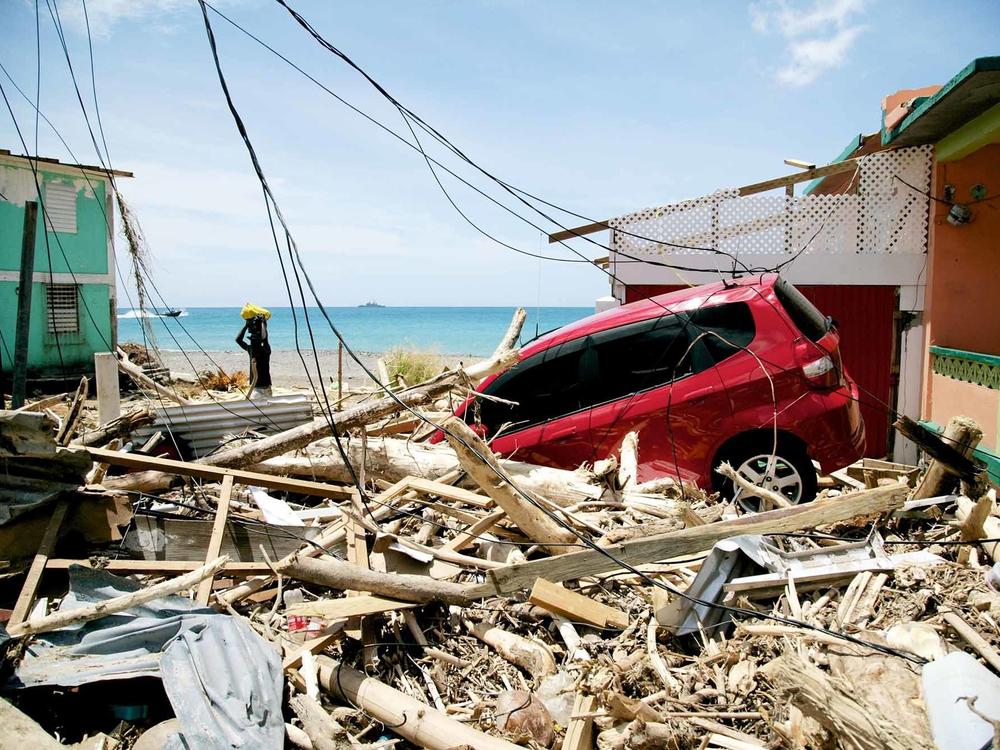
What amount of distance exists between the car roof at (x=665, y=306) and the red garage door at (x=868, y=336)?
10.7 feet

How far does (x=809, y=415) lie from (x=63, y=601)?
6109 millimetres

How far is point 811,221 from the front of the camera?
977 centimetres

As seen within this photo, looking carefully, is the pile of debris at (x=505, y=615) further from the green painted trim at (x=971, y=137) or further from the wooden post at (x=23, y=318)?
the green painted trim at (x=971, y=137)

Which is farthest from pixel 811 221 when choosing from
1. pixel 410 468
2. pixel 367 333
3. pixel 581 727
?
pixel 367 333

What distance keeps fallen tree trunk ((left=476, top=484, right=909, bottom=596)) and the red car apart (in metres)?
1.76

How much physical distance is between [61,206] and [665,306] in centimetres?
1791

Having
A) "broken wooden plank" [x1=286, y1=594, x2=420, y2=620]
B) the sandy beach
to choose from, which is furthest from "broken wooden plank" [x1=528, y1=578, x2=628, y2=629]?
the sandy beach

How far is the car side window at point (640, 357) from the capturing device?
6.57 metres

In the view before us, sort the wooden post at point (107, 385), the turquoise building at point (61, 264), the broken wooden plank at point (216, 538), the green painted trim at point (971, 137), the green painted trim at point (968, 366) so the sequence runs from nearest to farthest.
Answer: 1. the broken wooden plank at point (216, 538)
2. the green painted trim at point (968, 366)
3. the green painted trim at point (971, 137)
4. the wooden post at point (107, 385)
5. the turquoise building at point (61, 264)

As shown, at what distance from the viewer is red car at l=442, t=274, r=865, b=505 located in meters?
6.25

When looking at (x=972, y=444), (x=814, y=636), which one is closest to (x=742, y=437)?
(x=972, y=444)

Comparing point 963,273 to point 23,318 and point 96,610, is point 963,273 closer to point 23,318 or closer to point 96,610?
point 96,610

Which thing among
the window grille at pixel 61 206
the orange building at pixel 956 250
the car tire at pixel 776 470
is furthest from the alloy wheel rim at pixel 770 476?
the window grille at pixel 61 206

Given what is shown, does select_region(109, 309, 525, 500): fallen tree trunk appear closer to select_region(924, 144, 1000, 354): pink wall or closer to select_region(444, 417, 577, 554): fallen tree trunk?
select_region(444, 417, 577, 554): fallen tree trunk
